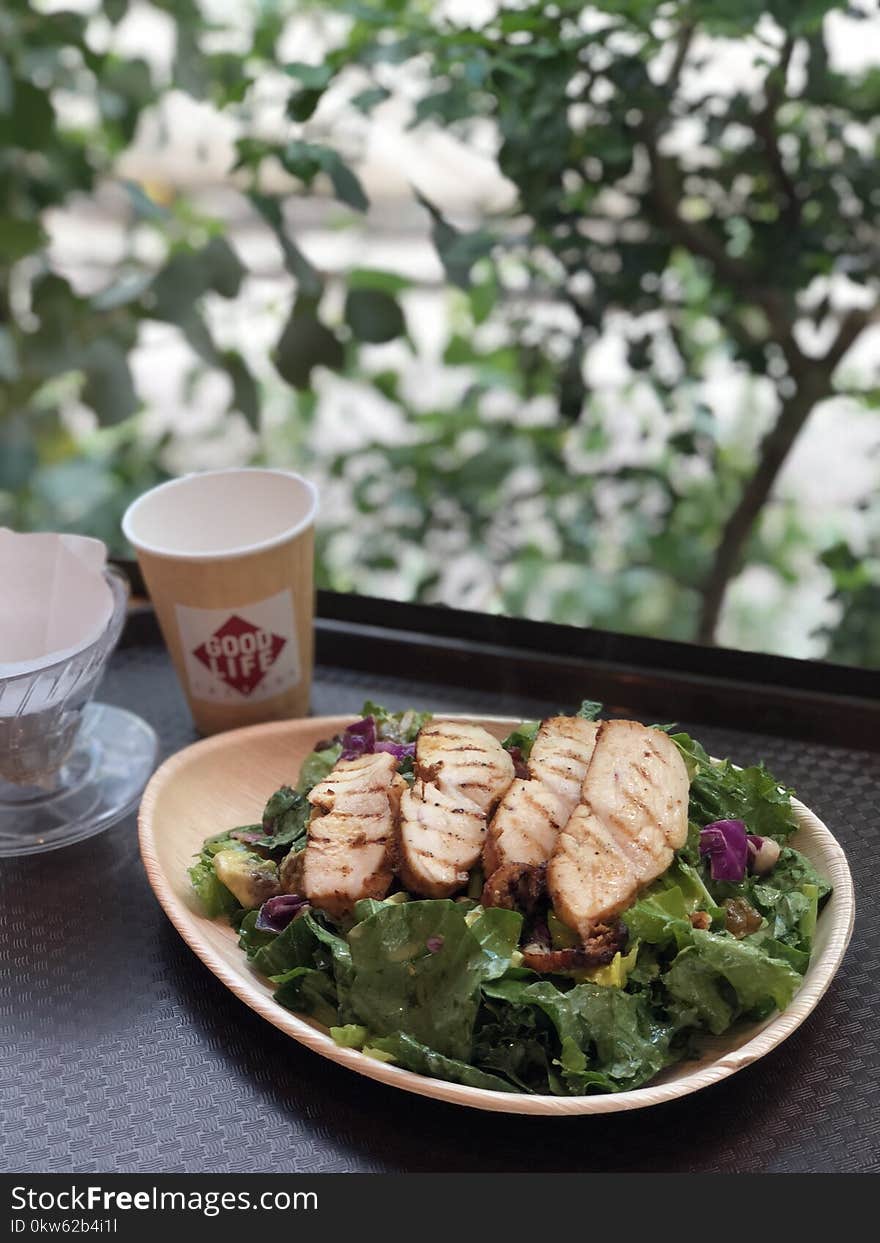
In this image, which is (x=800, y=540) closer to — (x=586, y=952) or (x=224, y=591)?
(x=224, y=591)

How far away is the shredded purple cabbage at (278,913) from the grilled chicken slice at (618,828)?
0.26m

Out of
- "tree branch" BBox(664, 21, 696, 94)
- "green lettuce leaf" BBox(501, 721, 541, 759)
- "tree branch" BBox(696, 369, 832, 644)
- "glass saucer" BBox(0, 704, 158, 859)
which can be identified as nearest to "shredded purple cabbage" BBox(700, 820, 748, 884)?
"green lettuce leaf" BBox(501, 721, 541, 759)

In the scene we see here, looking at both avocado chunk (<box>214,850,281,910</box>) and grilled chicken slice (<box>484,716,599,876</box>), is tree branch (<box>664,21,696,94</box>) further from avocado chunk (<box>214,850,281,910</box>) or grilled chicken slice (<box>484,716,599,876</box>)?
avocado chunk (<box>214,850,281,910</box>)

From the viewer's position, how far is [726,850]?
4.07 feet

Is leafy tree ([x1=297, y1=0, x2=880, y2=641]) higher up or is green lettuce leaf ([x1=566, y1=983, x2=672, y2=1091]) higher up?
leafy tree ([x1=297, y1=0, x2=880, y2=641])

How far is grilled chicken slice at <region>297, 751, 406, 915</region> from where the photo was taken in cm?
120

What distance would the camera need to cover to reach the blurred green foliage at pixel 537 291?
73.0 inches

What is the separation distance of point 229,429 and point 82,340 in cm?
91

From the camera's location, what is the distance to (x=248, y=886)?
50.3 inches

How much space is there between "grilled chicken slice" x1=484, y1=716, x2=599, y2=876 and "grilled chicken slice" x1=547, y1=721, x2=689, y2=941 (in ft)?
0.08

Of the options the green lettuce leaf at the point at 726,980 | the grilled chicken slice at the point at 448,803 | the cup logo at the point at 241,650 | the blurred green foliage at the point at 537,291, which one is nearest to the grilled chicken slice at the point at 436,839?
the grilled chicken slice at the point at 448,803

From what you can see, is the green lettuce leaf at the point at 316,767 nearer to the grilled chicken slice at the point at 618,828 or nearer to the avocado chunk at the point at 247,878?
the avocado chunk at the point at 247,878
